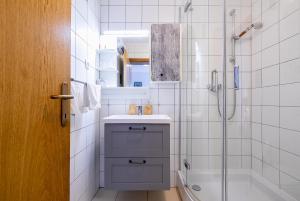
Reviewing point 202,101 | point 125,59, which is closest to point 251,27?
point 202,101

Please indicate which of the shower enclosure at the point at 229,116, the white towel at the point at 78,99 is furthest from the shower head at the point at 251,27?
the white towel at the point at 78,99

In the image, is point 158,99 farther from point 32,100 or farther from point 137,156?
point 32,100

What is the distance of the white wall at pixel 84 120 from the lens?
139cm

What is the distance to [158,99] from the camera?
6.91 feet

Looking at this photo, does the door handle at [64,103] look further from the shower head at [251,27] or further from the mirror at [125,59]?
the shower head at [251,27]

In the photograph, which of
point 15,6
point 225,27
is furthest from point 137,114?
point 15,6

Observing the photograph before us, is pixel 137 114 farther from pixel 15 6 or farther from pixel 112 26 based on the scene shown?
pixel 15 6

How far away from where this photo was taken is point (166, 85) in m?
2.10

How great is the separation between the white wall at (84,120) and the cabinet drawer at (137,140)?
9.1 inches

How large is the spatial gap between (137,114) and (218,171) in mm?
982

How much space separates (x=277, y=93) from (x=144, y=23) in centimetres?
150

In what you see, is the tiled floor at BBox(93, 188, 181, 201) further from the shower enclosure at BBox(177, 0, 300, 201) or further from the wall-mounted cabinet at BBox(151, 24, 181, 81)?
the wall-mounted cabinet at BBox(151, 24, 181, 81)

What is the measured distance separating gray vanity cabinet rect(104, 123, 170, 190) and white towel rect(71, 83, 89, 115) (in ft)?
0.97

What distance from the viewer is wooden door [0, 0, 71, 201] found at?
1.84 ft
